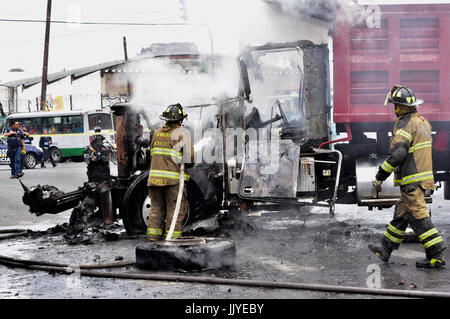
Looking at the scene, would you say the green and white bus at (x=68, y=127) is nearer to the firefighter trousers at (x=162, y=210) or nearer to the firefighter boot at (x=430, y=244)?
the firefighter trousers at (x=162, y=210)

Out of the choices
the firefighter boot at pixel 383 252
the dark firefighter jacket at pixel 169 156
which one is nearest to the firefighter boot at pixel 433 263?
the firefighter boot at pixel 383 252

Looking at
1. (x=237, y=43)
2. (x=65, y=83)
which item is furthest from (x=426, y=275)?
(x=65, y=83)

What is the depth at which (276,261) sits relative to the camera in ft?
21.0

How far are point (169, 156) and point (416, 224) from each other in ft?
9.66

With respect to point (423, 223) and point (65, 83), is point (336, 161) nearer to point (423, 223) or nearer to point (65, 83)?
point (423, 223)

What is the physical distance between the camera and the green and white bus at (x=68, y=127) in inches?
1214

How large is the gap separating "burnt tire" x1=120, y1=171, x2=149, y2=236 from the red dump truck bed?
2.85m

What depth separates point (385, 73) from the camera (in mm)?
7750

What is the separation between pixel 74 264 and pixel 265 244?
2319 mm

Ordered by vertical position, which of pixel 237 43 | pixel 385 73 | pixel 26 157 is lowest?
pixel 26 157

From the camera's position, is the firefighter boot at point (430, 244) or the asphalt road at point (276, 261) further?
the firefighter boot at point (430, 244)

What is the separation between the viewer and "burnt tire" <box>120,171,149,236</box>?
7.95 metres

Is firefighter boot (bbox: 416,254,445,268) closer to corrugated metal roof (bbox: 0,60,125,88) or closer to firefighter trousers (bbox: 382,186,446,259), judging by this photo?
firefighter trousers (bbox: 382,186,446,259)
